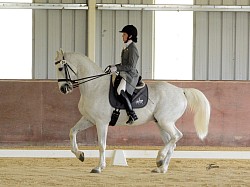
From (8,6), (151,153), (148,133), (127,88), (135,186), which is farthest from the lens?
(8,6)

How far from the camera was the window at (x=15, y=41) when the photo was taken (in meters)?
16.1

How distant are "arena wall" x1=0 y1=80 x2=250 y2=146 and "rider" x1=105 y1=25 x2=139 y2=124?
456cm

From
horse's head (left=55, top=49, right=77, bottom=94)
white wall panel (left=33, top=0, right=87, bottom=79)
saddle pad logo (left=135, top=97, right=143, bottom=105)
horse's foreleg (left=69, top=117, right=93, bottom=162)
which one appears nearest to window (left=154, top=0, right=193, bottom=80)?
white wall panel (left=33, top=0, right=87, bottom=79)

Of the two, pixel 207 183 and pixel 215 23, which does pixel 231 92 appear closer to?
pixel 215 23

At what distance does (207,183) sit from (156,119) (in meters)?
1.72

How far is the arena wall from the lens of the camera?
544 inches

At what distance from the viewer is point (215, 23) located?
16531mm

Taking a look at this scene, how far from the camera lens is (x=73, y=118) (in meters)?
14.0

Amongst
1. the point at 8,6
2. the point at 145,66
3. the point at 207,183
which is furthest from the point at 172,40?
the point at 207,183

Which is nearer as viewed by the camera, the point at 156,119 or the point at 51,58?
the point at 156,119

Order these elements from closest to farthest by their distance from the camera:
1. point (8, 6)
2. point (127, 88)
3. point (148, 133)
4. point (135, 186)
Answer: point (135, 186) < point (127, 88) < point (148, 133) < point (8, 6)

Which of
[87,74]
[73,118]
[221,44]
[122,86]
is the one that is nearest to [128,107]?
[122,86]

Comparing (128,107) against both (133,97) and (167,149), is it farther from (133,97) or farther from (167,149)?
(167,149)

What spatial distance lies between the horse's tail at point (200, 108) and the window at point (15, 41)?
714 cm
